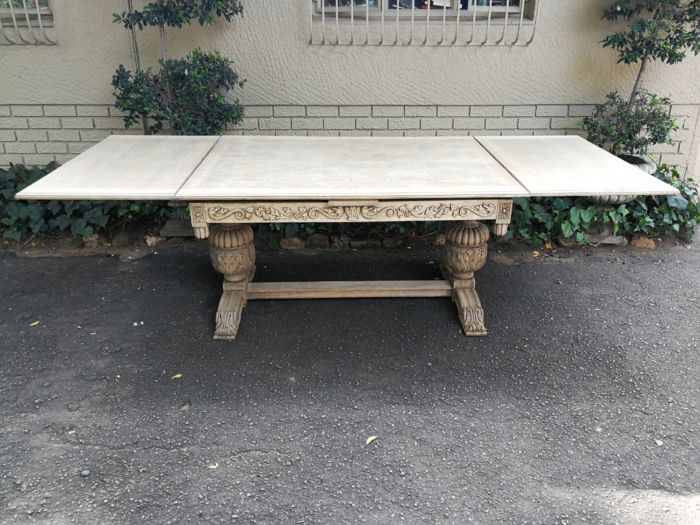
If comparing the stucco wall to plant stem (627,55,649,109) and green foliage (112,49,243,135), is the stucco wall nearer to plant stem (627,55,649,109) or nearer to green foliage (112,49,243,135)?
plant stem (627,55,649,109)

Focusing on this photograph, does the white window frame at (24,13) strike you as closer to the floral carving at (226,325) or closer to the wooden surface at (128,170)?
the wooden surface at (128,170)

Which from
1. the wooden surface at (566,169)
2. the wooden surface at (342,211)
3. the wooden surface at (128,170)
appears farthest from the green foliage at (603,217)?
the wooden surface at (128,170)

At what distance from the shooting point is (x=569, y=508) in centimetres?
223

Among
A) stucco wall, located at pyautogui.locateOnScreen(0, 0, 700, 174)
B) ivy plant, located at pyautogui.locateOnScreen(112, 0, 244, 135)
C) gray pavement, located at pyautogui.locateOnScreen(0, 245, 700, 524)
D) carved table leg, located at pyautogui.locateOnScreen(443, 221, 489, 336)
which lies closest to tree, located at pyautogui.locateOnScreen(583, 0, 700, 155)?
stucco wall, located at pyautogui.locateOnScreen(0, 0, 700, 174)

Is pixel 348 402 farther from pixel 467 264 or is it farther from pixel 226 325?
pixel 467 264

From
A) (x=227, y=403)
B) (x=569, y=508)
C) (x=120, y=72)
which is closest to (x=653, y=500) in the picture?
(x=569, y=508)

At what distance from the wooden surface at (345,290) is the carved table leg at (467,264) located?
0.36 feet

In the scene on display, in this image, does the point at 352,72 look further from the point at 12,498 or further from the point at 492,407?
the point at 12,498

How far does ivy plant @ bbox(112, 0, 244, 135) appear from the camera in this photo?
3.73 meters

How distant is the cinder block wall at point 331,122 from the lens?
4359mm

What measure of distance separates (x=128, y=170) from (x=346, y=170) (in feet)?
3.56

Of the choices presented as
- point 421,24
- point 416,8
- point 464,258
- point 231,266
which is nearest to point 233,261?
point 231,266

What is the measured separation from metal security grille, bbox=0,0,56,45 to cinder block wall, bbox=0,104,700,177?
1.47 feet

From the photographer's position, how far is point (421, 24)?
4168 mm
